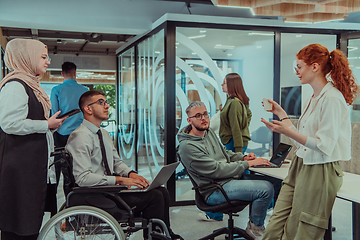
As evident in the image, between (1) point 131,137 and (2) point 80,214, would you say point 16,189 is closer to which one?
(2) point 80,214

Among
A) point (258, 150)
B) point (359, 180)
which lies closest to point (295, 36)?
point (258, 150)

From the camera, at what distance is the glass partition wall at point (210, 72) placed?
446 centimetres

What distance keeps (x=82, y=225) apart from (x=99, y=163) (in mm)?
509

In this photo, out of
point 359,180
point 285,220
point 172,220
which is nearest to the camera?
point 285,220

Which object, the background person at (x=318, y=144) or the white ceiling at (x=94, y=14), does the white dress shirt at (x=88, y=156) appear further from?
the white ceiling at (x=94, y=14)

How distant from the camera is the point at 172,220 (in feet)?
12.7

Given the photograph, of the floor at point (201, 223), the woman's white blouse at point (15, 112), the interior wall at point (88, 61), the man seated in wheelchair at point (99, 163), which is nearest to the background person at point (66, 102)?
the floor at point (201, 223)

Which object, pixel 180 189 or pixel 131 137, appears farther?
pixel 131 137

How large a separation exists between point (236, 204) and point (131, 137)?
4.31 meters

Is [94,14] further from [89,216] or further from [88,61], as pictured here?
[88,61]

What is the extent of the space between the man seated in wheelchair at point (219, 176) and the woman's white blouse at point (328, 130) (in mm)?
875

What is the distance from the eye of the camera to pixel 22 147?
213 cm

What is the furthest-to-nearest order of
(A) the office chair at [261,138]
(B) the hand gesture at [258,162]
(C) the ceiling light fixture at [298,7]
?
(A) the office chair at [261,138], (C) the ceiling light fixture at [298,7], (B) the hand gesture at [258,162]

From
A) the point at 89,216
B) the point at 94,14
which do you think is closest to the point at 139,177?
the point at 89,216
